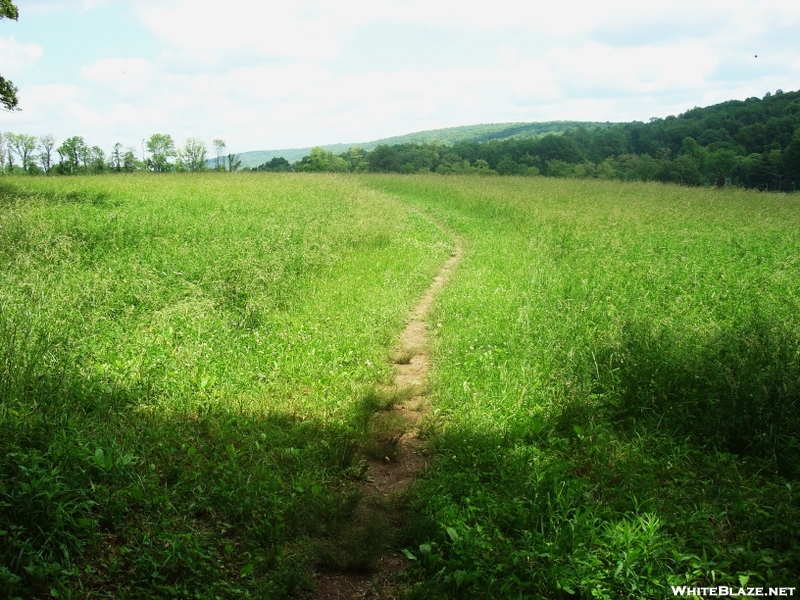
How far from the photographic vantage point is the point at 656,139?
4634 centimetres

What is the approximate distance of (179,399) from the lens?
542 centimetres

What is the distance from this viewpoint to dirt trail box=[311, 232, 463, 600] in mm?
3473

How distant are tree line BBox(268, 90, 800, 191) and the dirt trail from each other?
25.7 metres

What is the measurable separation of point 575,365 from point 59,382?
17.2 ft

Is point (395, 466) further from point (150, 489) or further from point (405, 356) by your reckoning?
point (405, 356)

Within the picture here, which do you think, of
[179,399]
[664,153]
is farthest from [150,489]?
[664,153]

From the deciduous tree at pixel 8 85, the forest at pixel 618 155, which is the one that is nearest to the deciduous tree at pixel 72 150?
the forest at pixel 618 155

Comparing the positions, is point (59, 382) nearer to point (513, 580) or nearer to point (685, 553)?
point (513, 580)

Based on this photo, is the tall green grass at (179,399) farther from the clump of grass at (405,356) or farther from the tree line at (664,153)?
the tree line at (664,153)

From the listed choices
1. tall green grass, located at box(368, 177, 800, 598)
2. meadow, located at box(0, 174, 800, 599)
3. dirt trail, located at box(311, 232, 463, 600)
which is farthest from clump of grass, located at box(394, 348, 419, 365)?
tall green grass, located at box(368, 177, 800, 598)

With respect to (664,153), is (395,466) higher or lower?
lower

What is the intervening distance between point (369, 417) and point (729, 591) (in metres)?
3.29

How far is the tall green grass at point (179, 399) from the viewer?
3.39 metres

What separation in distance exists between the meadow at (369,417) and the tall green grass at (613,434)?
2cm
